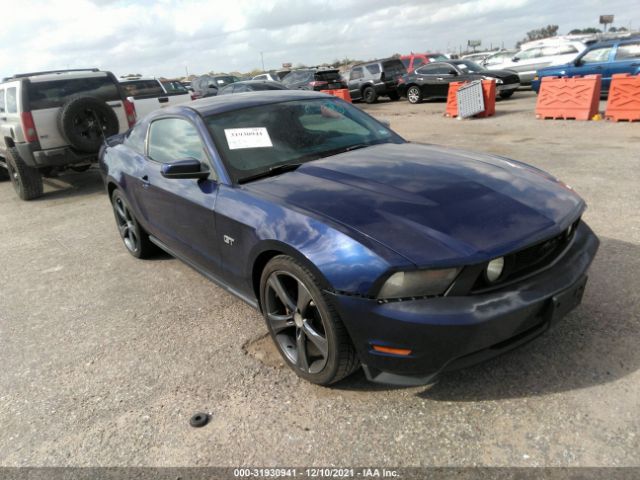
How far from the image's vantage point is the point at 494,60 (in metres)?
19.6

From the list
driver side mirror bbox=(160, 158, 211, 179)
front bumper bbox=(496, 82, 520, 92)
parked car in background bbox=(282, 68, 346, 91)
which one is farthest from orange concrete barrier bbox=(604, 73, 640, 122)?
parked car in background bbox=(282, 68, 346, 91)

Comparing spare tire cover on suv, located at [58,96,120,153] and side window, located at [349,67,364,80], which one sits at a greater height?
spare tire cover on suv, located at [58,96,120,153]

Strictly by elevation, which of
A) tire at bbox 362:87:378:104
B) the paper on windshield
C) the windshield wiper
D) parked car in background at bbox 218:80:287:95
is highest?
the paper on windshield

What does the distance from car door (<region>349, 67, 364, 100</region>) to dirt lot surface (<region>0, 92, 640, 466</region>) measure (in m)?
17.0

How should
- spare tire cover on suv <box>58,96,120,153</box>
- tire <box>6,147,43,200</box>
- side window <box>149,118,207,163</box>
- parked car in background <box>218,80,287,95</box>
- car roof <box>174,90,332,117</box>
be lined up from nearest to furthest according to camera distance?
1. side window <box>149,118,207,163</box>
2. car roof <box>174,90,332,117</box>
3. spare tire cover on suv <box>58,96,120,153</box>
4. tire <box>6,147,43,200</box>
5. parked car in background <box>218,80,287,95</box>

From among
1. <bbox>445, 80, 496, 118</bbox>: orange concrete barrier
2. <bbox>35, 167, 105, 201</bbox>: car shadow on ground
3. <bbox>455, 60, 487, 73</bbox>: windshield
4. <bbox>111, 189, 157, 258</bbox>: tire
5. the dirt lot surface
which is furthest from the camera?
<bbox>455, 60, 487, 73</bbox>: windshield

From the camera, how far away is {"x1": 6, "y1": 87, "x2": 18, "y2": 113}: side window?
7.83m

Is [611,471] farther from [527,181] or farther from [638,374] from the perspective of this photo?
[527,181]

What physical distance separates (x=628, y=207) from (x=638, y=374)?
3164mm

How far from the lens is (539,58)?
17.3 metres

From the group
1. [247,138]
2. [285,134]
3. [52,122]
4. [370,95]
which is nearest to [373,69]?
[370,95]

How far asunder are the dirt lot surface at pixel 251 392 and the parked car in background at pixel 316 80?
16144mm

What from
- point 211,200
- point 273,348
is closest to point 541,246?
point 273,348

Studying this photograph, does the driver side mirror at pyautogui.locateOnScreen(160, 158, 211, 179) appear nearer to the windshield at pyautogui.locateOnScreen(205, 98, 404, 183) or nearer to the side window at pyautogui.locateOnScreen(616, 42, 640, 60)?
the windshield at pyautogui.locateOnScreen(205, 98, 404, 183)
